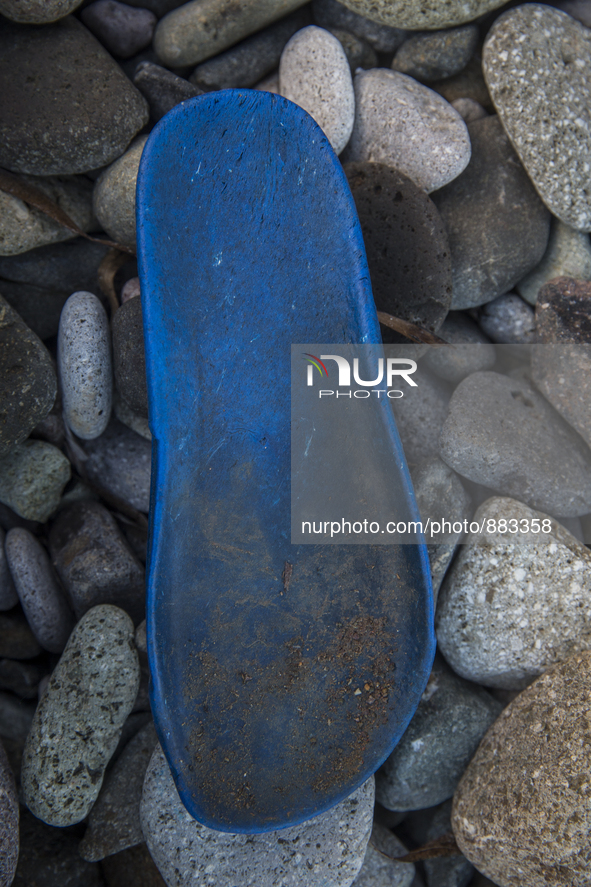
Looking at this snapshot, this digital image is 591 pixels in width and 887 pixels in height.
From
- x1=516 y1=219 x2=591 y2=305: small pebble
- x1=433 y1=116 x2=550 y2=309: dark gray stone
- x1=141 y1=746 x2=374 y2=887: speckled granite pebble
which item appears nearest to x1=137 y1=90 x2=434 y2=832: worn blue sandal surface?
x1=141 y1=746 x2=374 y2=887: speckled granite pebble

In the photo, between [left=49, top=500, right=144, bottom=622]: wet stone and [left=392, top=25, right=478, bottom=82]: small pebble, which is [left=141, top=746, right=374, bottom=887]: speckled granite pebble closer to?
[left=49, top=500, right=144, bottom=622]: wet stone

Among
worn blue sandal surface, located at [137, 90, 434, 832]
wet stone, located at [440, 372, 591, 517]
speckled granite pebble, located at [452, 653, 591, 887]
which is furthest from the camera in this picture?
wet stone, located at [440, 372, 591, 517]

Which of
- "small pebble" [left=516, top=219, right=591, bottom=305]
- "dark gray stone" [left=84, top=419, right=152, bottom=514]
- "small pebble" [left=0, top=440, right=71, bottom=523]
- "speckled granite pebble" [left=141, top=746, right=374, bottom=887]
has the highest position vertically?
"small pebble" [left=0, top=440, right=71, bottom=523]

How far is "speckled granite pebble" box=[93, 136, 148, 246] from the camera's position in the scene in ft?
4.44

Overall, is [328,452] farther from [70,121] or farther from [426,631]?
[70,121]

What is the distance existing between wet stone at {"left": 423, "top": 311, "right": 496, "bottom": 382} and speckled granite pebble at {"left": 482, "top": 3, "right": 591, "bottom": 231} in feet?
1.27

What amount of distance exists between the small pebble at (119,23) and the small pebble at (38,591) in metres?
1.30

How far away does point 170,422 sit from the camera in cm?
128

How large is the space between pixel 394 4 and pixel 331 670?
5.37 feet

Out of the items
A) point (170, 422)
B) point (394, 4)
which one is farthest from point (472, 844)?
point (394, 4)

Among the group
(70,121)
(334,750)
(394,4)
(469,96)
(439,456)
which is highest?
(70,121)

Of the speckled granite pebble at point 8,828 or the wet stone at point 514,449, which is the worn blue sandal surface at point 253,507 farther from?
the speckled granite pebble at point 8,828

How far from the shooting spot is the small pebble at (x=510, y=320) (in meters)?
1.52

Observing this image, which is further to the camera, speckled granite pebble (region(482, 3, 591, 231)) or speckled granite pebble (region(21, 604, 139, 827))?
speckled granite pebble (region(482, 3, 591, 231))
